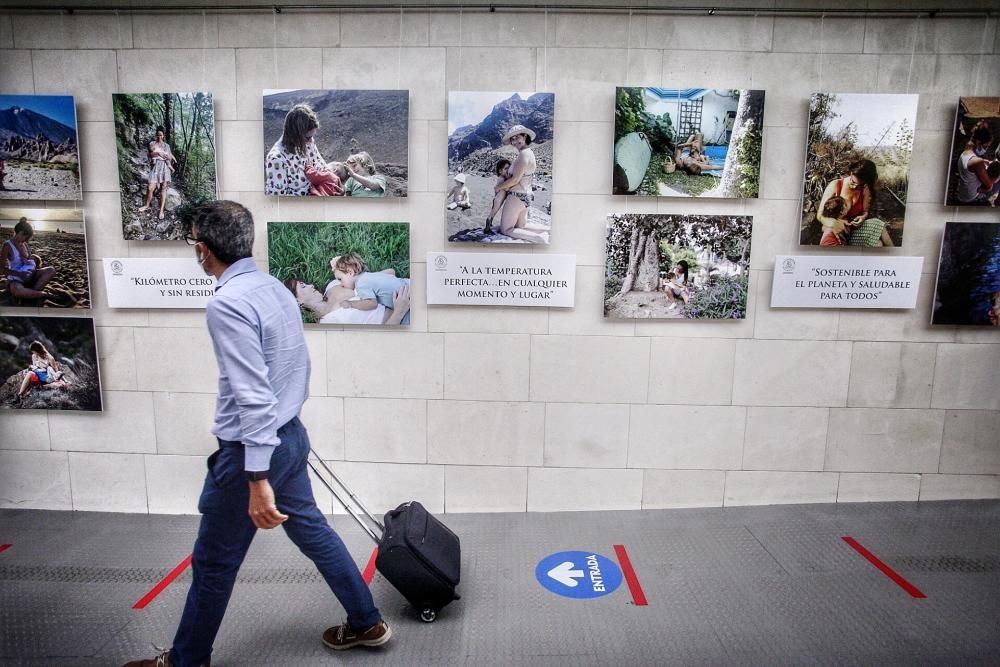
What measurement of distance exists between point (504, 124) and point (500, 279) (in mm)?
882

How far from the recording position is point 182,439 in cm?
332

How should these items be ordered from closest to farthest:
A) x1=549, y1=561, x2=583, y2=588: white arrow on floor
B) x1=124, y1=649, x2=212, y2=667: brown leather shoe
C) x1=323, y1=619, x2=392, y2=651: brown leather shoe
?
x1=124, y1=649, x2=212, y2=667: brown leather shoe < x1=323, y1=619, x2=392, y2=651: brown leather shoe < x1=549, y1=561, x2=583, y2=588: white arrow on floor

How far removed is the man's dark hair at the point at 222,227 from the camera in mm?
1843

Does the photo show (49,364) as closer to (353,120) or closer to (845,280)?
(353,120)

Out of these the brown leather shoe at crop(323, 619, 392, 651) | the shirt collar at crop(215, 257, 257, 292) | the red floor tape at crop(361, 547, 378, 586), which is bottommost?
the red floor tape at crop(361, 547, 378, 586)

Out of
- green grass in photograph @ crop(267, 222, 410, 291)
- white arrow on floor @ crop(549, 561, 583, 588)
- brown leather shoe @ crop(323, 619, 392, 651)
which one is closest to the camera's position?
brown leather shoe @ crop(323, 619, 392, 651)

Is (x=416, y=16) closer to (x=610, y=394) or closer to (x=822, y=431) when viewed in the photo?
(x=610, y=394)

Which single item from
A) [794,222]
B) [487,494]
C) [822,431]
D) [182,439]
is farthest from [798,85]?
[182,439]

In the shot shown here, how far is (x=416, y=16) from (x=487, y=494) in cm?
288

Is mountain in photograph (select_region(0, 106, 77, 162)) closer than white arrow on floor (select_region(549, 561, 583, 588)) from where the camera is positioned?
No

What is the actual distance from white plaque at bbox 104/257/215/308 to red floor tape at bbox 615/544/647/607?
112 inches

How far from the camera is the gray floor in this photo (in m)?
2.19

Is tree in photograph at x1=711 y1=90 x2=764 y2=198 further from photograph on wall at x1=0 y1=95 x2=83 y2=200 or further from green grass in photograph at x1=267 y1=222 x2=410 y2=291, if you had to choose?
photograph on wall at x1=0 y1=95 x2=83 y2=200

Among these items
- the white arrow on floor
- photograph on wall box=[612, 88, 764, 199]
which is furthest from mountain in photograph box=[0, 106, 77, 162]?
the white arrow on floor
